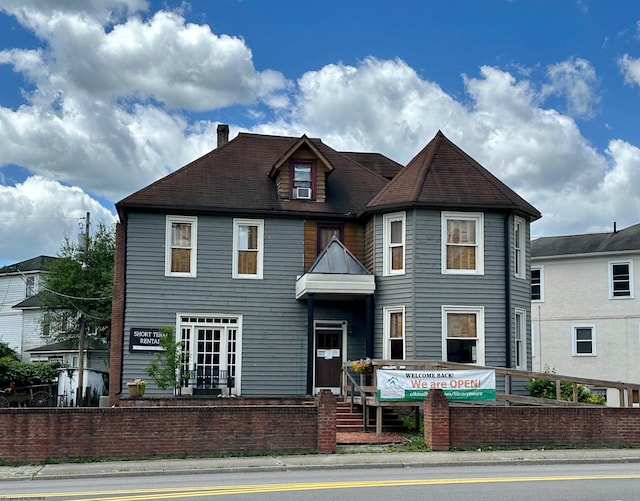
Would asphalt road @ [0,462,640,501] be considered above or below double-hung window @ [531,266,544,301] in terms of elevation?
below

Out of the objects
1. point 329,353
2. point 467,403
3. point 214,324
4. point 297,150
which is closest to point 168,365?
point 214,324

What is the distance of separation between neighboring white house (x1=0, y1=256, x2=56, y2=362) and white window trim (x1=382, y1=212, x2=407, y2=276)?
34308 millimetres

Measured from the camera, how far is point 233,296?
26.9m

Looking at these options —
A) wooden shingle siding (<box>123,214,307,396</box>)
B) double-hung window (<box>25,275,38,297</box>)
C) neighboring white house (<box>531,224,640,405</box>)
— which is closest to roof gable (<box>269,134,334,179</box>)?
wooden shingle siding (<box>123,214,307,396</box>)

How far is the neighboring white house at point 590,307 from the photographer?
36.6 metres

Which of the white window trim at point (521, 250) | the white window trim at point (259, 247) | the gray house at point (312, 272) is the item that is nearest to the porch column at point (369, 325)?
the gray house at point (312, 272)

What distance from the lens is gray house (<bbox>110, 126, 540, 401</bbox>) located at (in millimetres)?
25359

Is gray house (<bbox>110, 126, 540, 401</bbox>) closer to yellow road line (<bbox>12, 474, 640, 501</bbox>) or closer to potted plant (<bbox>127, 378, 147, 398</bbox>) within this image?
potted plant (<bbox>127, 378, 147, 398</bbox>)

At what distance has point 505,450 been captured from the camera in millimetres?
19469

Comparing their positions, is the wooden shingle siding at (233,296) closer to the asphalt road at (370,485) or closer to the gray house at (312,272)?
the gray house at (312,272)

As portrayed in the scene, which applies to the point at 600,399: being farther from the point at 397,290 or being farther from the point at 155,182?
the point at 155,182

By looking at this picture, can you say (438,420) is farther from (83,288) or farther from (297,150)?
(83,288)

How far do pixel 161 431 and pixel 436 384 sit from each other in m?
6.99

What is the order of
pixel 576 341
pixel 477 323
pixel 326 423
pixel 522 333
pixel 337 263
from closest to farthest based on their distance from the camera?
pixel 326 423, pixel 477 323, pixel 337 263, pixel 522 333, pixel 576 341
